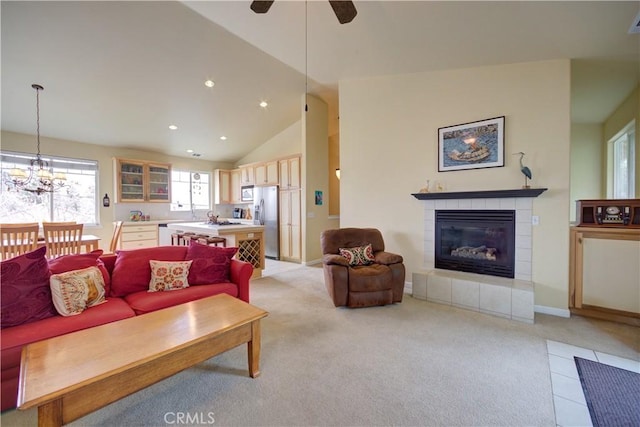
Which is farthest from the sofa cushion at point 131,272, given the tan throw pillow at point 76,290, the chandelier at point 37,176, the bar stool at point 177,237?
the bar stool at point 177,237

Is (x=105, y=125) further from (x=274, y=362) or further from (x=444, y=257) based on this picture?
(x=444, y=257)

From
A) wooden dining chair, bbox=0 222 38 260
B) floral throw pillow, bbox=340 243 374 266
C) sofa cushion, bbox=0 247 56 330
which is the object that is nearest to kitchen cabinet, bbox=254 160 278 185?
floral throw pillow, bbox=340 243 374 266

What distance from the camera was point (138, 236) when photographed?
5.85 meters

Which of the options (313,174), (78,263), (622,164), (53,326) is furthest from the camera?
(313,174)

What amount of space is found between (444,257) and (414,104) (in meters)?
2.24

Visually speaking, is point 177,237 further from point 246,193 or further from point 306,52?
point 306,52

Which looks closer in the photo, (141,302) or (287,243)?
(141,302)

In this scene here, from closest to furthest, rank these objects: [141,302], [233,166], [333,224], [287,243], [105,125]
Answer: [141,302]
[105,125]
[287,243]
[333,224]
[233,166]

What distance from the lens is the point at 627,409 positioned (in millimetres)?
1654

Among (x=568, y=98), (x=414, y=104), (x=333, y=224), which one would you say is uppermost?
(x=414, y=104)

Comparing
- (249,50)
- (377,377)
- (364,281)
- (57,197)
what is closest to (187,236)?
(57,197)

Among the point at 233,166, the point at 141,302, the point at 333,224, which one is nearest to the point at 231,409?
the point at 141,302

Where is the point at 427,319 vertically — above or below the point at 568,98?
below

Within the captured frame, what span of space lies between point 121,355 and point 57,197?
18.6ft
